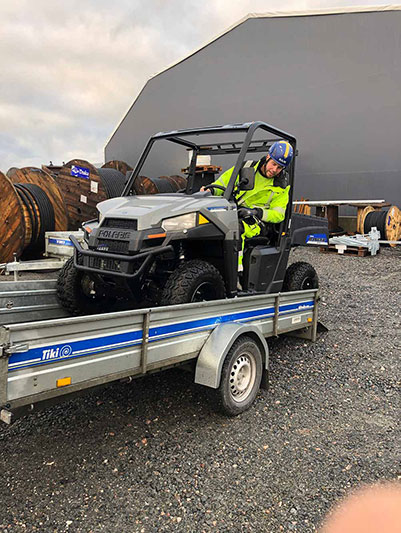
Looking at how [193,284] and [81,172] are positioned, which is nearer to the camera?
[193,284]

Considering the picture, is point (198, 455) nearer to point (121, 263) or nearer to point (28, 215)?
point (121, 263)

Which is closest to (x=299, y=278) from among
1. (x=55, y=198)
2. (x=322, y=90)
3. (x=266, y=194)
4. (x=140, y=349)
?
(x=266, y=194)

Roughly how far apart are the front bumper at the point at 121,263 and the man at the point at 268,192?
1.18 m

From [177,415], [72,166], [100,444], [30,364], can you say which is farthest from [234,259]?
[72,166]

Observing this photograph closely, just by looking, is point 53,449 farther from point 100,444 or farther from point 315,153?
point 315,153

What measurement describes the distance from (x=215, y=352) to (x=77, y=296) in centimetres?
154

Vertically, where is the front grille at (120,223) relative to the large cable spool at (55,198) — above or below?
below

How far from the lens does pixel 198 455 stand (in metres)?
2.87

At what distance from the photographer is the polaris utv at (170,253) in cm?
338

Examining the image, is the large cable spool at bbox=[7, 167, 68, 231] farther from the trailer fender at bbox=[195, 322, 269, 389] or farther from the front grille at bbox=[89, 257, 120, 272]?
the trailer fender at bbox=[195, 322, 269, 389]

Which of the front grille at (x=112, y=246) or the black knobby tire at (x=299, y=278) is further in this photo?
the black knobby tire at (x=299, y=278)

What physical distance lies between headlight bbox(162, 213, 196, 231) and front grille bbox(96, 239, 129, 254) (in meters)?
0.34

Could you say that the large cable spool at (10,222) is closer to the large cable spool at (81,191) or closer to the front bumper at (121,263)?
the large cable spool at (81,191)

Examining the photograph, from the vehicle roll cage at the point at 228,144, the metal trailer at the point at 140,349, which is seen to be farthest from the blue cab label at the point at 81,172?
the metal trailer at the point at 140,349
